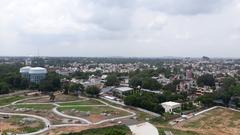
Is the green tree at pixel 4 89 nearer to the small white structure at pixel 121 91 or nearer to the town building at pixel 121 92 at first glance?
the town building at pixel 121 92

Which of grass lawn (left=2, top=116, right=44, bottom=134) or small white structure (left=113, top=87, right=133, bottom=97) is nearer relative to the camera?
grass lawn (left=2, top=116, right=44, bottom=134)

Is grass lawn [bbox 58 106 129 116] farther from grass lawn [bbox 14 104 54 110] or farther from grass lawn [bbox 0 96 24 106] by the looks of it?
grass lawn [bbox 0 96 24 106]

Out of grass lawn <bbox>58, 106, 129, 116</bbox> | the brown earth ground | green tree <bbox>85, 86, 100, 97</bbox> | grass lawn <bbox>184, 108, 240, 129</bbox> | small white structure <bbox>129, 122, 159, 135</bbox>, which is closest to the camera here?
small white structure <bbox>129, 122, 159, 135</bbox>

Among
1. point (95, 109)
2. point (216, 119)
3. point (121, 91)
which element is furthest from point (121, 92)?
point (216, 119)

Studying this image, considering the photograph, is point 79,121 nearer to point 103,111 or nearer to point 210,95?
point 103,111

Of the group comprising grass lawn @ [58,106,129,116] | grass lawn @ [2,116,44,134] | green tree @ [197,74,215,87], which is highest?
green tree @ [197,74,215,87]

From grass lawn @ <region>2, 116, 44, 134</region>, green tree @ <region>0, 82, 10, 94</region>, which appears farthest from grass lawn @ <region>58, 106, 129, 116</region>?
green tree @ <region>0, 82, 10, 94</region>

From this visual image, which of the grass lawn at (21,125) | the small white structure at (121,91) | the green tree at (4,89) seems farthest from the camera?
the small white structure at (121,91)

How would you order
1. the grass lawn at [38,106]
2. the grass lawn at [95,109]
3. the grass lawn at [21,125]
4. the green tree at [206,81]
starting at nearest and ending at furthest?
the grass lawn at [21,125], the grass lawn at [95,109], the grass lawn at [38,106], the green tree at [206,81]

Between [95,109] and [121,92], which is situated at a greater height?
[121,92]

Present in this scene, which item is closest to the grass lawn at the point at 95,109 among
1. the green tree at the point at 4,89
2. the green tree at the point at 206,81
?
the green tree at the point at 4,89

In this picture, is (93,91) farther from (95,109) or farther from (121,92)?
(95,109)
